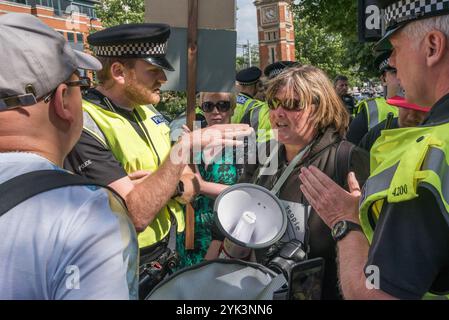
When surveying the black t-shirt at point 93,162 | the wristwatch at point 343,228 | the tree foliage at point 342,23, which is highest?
the tree foliage at point 342,23

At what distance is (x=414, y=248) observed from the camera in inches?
41.1

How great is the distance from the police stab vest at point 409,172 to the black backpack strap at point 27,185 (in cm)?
81

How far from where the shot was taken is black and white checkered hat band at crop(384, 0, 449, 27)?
1219 millimetres

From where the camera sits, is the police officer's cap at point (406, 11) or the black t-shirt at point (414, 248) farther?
the police officer's cap at point (406, 11)

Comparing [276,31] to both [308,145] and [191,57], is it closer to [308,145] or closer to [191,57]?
[191,57]

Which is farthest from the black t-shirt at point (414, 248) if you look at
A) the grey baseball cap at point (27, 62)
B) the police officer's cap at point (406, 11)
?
the grey baseball cap at point (27, 62)

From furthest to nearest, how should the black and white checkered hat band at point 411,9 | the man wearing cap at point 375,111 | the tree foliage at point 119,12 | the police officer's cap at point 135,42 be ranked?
the tree foliage at point 119,12, the man wearing cap at point 375,111, the police officer's cap at point 135,42, the black and white checkered hat band at point 411,9

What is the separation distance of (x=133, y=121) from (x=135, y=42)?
0.46 m

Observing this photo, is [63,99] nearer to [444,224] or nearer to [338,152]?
[444,224]

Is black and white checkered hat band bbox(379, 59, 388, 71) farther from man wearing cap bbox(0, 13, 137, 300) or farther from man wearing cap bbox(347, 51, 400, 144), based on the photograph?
man wearing cap bbox(0, 13, 137, 300)

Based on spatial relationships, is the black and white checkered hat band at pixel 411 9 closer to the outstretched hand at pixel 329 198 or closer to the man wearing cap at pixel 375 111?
the outstretched hand at pixel 329 198

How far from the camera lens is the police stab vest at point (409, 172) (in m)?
1.04
